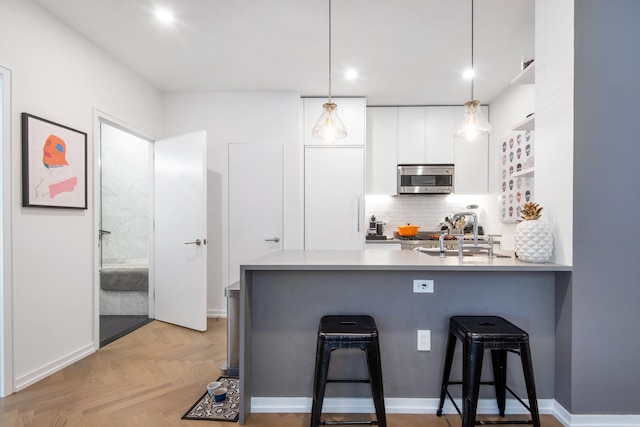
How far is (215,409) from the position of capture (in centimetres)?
201

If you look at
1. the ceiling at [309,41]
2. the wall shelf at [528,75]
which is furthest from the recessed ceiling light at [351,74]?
the wall shelf at [528,75]

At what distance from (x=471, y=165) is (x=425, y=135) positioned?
719 mm

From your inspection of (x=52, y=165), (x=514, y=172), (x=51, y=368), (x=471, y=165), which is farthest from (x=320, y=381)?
Answer: (x=471, y=165)

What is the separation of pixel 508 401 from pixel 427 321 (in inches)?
26.9

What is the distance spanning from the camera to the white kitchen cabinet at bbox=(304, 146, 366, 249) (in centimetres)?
395

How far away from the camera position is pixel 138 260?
4.48 meters

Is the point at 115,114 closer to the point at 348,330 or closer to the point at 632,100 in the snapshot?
the point at 348,330

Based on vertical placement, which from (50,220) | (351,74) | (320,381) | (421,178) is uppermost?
(351,74)

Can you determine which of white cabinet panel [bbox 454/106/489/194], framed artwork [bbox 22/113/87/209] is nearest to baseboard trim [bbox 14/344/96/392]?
framed artwork [bbox 22/113/87/209]

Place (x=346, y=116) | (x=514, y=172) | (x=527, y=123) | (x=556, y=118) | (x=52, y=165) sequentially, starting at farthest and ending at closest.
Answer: (x=346, y=116) < (x=514, y=172) < (x=52, y=165) < (x=527, y=123) < (x=556, y=118)

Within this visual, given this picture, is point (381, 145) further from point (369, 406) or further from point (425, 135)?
point (369, 406)

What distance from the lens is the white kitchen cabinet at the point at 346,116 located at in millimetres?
3980

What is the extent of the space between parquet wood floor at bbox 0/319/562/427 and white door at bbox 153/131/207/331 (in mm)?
449

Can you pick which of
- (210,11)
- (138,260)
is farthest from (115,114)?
Answer: (138,260)
